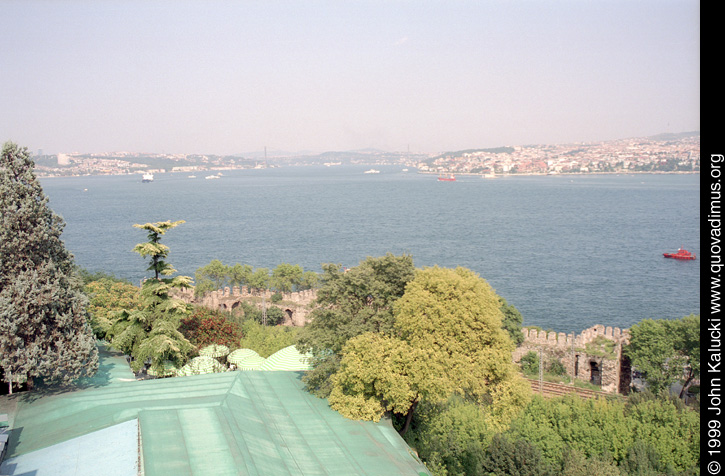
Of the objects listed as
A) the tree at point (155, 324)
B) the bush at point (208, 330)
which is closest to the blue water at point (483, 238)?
the bush at point (208, 330)

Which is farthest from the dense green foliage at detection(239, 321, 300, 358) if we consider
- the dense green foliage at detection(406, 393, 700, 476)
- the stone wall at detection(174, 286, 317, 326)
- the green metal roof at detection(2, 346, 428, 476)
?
the green metal roof at detection(2, 346, 428, 476)

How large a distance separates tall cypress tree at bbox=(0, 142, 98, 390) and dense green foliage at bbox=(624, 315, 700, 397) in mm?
24509

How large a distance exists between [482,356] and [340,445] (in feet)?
19.3

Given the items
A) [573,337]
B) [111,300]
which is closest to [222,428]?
[111,300]

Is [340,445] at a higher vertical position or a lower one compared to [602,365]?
higher

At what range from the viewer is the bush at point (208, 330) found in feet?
80.4

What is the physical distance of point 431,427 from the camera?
63.0 ft

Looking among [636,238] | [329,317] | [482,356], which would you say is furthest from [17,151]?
[636,238]

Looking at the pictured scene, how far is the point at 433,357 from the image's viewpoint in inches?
629

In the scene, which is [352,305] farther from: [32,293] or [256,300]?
[256,300]

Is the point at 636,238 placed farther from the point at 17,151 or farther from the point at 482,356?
the point at 17,151

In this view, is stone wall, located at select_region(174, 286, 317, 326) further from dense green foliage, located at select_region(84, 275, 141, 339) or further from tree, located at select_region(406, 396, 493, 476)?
tree, located at select_region(406, 396, 493, 476)

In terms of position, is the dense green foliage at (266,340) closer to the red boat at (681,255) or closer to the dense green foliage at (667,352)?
the dense green foliage at (667,352)

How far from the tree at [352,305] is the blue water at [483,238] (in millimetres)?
25788
